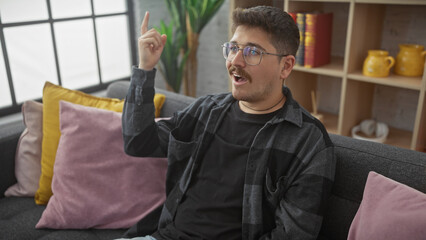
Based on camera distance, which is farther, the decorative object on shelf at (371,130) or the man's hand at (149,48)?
the decorative object on shelf at (371,130)

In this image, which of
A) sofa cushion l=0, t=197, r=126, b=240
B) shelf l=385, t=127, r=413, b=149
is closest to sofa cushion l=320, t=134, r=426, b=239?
sofa cushion l=0, t=197, r=126, b=240

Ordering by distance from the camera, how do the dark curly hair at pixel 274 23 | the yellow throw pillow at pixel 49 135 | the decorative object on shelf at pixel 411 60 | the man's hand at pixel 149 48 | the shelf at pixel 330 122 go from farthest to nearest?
the shelf at pixel 330 122, the decorative object on shelf at pixel 411 60, the yellow throw pillow at pixel 49 135, the man's hand at pixel 149 48, the dark curly hair at pixel 274 23

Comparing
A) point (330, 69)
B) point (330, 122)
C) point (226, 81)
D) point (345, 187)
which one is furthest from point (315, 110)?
Answer: point (345, 187)

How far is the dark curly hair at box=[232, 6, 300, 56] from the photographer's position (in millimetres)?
1232

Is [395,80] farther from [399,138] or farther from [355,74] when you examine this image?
[399,138]

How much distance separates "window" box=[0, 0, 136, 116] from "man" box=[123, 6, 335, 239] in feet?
4.73

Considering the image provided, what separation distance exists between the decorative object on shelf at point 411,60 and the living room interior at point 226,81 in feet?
0.04

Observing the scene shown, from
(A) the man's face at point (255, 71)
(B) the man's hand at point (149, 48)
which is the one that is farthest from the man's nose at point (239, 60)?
(B) the man's hand at point (149, 48)

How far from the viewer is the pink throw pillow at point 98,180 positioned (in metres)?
1.48

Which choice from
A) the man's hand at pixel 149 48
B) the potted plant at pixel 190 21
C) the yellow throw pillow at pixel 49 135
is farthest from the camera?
the potted plant at pixel 190 21

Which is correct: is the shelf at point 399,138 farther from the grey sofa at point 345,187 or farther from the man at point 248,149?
the man at point 248,149

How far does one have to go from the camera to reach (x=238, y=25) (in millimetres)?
1290

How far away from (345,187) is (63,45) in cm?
222

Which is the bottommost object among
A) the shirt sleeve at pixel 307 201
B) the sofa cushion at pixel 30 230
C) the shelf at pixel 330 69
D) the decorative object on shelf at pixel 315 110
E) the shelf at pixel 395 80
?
the sofa cushion at pixel 30 230
